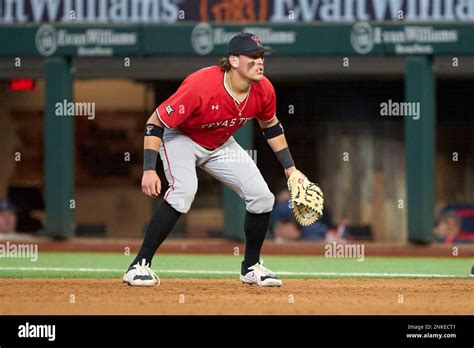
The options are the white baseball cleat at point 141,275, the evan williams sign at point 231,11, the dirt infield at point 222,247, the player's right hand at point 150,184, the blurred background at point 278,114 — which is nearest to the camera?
the player's right hand at point 150,184

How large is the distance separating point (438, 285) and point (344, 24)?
6128 mm

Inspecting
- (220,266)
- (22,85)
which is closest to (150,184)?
(220,266)

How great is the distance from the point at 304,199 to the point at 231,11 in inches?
259

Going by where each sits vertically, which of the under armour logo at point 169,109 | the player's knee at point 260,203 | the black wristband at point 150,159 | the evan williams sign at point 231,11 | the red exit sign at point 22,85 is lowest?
the player's knee at point 260,203

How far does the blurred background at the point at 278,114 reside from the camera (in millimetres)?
13891

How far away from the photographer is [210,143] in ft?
25.4

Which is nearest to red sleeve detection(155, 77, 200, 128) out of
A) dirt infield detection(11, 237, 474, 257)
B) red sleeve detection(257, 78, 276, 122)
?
red sleeve detection(257, 78, 276, 122)

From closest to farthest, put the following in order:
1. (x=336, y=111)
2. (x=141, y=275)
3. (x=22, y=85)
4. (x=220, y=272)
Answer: (x=141, y=275) < (x=220, y=272) < (x=336, y=111) < (x=22, y=85)

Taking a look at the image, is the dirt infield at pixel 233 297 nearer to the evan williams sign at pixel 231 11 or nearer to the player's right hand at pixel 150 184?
the player's right hand at pixel 150 184

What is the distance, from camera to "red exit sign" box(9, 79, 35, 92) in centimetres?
1466

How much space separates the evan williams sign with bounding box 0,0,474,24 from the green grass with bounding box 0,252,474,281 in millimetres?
3136

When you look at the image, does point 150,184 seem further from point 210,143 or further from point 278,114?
point 278,114

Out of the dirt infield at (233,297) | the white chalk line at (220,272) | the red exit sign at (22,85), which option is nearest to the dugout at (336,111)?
the red exit sign at (22,85)

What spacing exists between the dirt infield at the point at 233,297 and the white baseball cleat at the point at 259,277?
0.06m
